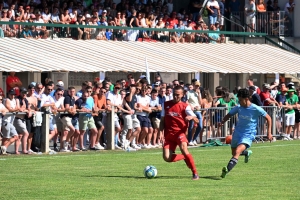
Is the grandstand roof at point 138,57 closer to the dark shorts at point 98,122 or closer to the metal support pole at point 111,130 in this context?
the dark shorts at point 98,122

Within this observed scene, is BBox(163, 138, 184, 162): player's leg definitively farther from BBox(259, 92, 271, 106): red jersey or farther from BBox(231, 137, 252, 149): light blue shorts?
BBox(259, 92, 271, 106): red jersey

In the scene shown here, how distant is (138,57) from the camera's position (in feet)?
106

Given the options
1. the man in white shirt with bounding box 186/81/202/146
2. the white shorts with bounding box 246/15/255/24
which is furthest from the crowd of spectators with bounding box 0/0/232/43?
the man in white shirt with bounding box 186/81/202/146

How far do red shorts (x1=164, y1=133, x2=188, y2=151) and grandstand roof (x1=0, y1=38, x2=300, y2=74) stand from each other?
9793 mm

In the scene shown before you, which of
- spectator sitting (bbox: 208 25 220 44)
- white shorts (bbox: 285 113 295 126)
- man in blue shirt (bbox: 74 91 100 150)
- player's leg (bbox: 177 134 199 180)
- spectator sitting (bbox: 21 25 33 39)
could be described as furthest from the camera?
spectator sitting (bbox: 208 25 220 44)

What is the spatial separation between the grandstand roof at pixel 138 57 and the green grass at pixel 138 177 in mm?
5687

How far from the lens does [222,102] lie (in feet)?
95.4

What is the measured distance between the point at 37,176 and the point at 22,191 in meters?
2.61

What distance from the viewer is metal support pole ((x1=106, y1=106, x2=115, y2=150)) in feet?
82.3

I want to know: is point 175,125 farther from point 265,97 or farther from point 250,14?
point 250,14

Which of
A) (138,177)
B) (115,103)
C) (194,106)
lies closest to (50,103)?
(115,103)

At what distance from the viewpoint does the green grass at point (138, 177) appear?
1414cm

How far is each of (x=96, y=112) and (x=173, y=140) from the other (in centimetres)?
801

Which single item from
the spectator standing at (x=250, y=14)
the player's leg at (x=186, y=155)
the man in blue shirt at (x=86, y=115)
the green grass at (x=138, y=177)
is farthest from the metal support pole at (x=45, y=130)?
the spectator standing at (x=250, y=14)
